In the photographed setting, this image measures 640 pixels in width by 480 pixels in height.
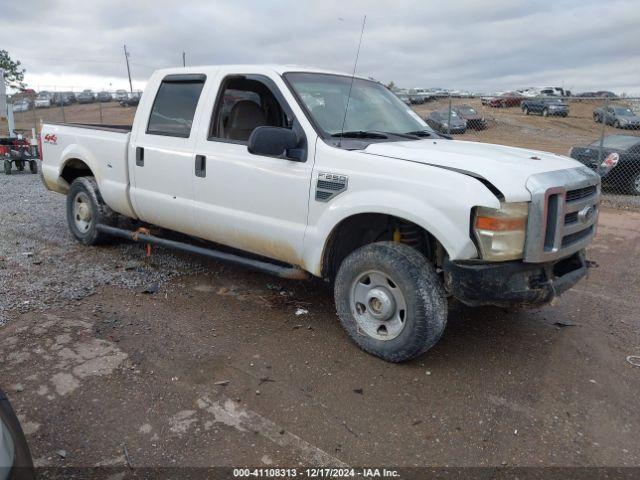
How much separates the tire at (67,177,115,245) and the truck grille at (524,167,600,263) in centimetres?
461

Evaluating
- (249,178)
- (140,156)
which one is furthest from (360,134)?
(140,156)

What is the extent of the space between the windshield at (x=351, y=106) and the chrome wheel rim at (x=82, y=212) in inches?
126

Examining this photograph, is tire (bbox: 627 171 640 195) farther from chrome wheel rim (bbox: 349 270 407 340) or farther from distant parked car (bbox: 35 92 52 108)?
distant parked car (bbox: 35 92 52 108)

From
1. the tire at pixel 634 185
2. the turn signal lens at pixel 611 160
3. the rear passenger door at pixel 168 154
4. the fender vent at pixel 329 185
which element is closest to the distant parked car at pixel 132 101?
the rear passenger door at pixel 168 154

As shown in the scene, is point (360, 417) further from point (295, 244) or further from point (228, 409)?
point (295, 244)

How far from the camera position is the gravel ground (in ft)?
9.45

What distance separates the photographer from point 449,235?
3.31 meters

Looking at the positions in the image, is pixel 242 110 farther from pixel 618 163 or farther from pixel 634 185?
pixel 634 185

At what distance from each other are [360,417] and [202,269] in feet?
10.1

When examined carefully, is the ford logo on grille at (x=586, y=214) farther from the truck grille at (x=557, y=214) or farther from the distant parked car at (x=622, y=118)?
the distant parked car at (x=622, y=118)

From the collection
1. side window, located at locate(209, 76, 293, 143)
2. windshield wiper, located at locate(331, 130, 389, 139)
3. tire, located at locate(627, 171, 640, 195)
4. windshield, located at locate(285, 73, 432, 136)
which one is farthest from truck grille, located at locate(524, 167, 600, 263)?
tire, located at locate(627, 171, 640, 195)

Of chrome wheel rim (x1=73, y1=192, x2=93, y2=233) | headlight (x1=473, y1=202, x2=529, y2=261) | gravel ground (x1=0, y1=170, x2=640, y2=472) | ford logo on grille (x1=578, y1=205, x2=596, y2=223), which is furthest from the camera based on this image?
chrome wheel rim (x1=73, y1=192, x2=93, y2=233)

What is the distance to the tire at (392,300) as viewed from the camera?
11.6ft

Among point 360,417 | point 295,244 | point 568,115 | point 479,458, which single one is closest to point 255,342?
point 295,244
